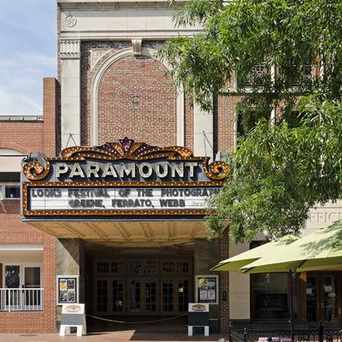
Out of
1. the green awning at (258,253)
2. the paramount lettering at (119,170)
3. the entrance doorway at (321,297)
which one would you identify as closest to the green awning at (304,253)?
the green awning at (258,253)

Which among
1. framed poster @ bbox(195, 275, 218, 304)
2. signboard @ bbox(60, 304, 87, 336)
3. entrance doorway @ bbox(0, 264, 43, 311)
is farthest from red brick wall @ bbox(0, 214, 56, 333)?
framed poster @ bbox(195, 275, 218, 304)

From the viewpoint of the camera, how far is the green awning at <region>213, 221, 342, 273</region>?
10.5 meters

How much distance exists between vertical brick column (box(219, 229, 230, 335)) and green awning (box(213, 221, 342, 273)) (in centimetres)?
1605

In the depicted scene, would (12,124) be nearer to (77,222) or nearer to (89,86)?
(89,86)

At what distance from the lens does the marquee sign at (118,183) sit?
24391mm

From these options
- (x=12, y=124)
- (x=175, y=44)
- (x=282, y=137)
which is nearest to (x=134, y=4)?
(x=12, y=124)

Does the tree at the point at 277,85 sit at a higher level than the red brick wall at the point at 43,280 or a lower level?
higher

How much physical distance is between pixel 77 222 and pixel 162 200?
2.73 meters

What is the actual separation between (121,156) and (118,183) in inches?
Result: 34.0

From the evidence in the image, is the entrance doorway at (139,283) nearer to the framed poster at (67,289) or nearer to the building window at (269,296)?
the building window at (269,296)

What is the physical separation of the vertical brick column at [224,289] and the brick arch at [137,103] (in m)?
4.26

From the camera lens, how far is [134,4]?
30.8 m

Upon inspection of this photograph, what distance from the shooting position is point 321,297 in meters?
30.2

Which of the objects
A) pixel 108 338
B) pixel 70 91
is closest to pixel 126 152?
Result: pixel 70 91
